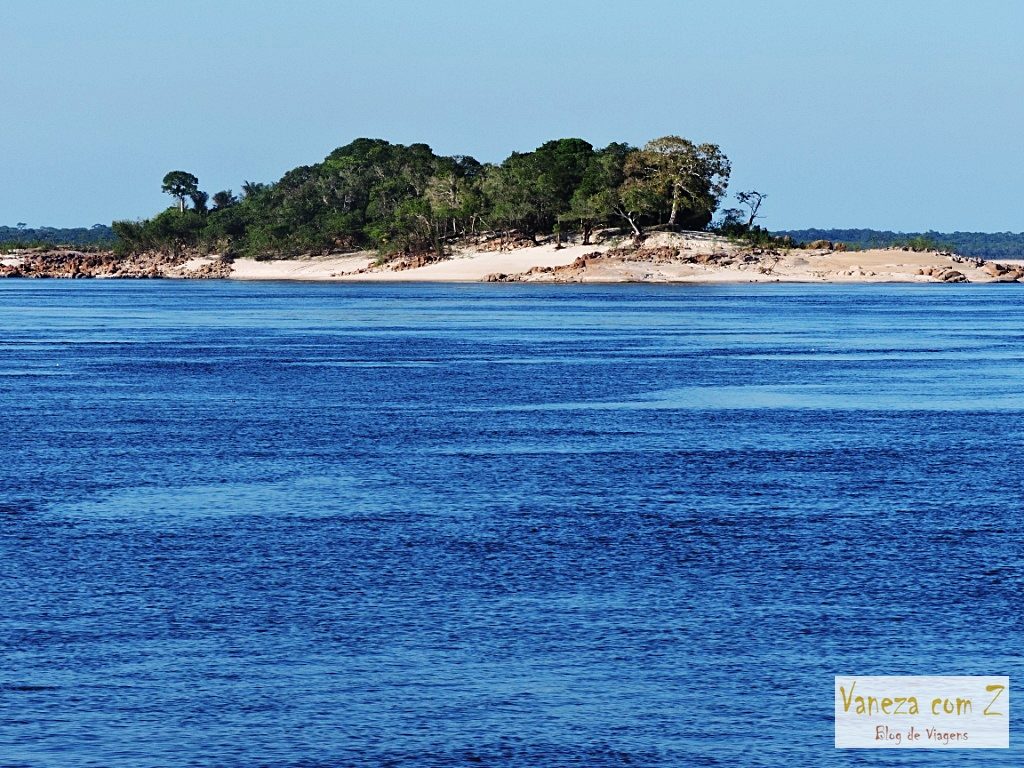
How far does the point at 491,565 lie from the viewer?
20188 mm

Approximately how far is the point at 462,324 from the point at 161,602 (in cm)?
6387

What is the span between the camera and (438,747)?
45.0 feet

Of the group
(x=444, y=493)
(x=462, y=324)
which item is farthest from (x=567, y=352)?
(x=444, y=493)

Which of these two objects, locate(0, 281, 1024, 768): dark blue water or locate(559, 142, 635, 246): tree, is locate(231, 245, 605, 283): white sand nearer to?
locate(559, 142, 635, 246): tree

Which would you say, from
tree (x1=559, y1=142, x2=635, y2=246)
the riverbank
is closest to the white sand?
the riverbank

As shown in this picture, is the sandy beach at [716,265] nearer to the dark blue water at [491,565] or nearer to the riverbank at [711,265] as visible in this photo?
the riverbank at [711,265]

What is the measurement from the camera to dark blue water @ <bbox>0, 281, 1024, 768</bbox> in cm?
1430

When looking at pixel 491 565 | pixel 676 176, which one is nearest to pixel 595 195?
pixel 676 176

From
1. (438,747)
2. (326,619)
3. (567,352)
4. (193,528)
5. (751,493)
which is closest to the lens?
(438,747)

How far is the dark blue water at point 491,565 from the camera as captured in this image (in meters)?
14.3

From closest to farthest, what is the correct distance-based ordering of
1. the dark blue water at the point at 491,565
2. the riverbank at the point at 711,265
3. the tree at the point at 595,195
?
the dark blue water at the point at 491,565 < the riverbank at the point at 711,265 < the tree at the point at 595,195

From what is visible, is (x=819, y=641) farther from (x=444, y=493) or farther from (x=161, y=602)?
(x=444, y=493)

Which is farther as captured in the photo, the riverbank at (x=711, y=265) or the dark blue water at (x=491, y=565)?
the riverbank at (x=711, y=265)

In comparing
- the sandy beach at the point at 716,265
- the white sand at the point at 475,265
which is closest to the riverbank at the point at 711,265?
the sandy beach at the point at 716,265
